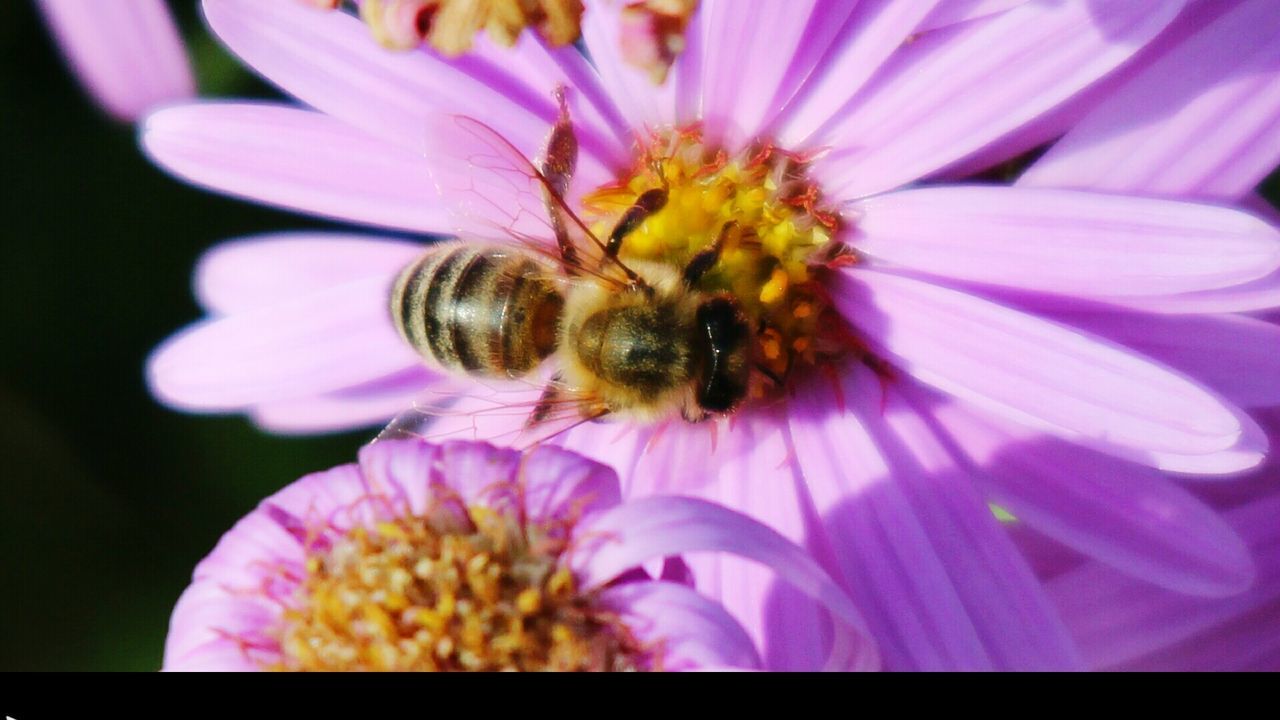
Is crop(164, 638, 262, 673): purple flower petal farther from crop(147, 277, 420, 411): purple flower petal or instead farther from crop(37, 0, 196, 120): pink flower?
crop(37, 0, 196, 120): pink flower

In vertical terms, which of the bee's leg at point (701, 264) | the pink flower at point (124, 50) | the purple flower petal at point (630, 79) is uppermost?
the pink flower at point (124, 50)

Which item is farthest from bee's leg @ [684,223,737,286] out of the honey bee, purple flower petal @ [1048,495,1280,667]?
purple flower petal @ [1048,495,1280,667]

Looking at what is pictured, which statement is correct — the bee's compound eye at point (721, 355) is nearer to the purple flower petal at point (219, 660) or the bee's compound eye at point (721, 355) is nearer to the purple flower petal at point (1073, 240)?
the purple flower petal at point (1073, 240)

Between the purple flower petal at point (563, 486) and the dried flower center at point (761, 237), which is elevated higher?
the dried flower center at point (761, 237)

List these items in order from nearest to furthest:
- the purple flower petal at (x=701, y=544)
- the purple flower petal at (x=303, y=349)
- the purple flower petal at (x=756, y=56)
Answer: the purple flower petal at (x=701, y=544), the purple flower petal at (x=756, y=56), the purple flower petal at (x=303, y=349)

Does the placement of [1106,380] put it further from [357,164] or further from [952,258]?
[357,164]

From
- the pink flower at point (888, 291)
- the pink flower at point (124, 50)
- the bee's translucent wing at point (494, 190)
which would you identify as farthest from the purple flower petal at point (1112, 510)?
the pink flower at point (124, 50)

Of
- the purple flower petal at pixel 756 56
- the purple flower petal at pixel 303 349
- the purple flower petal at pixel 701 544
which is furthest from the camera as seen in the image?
the purple flower petal at pixel 303 349

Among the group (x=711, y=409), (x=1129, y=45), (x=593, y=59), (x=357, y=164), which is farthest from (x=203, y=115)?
(x=1129, y=45)
